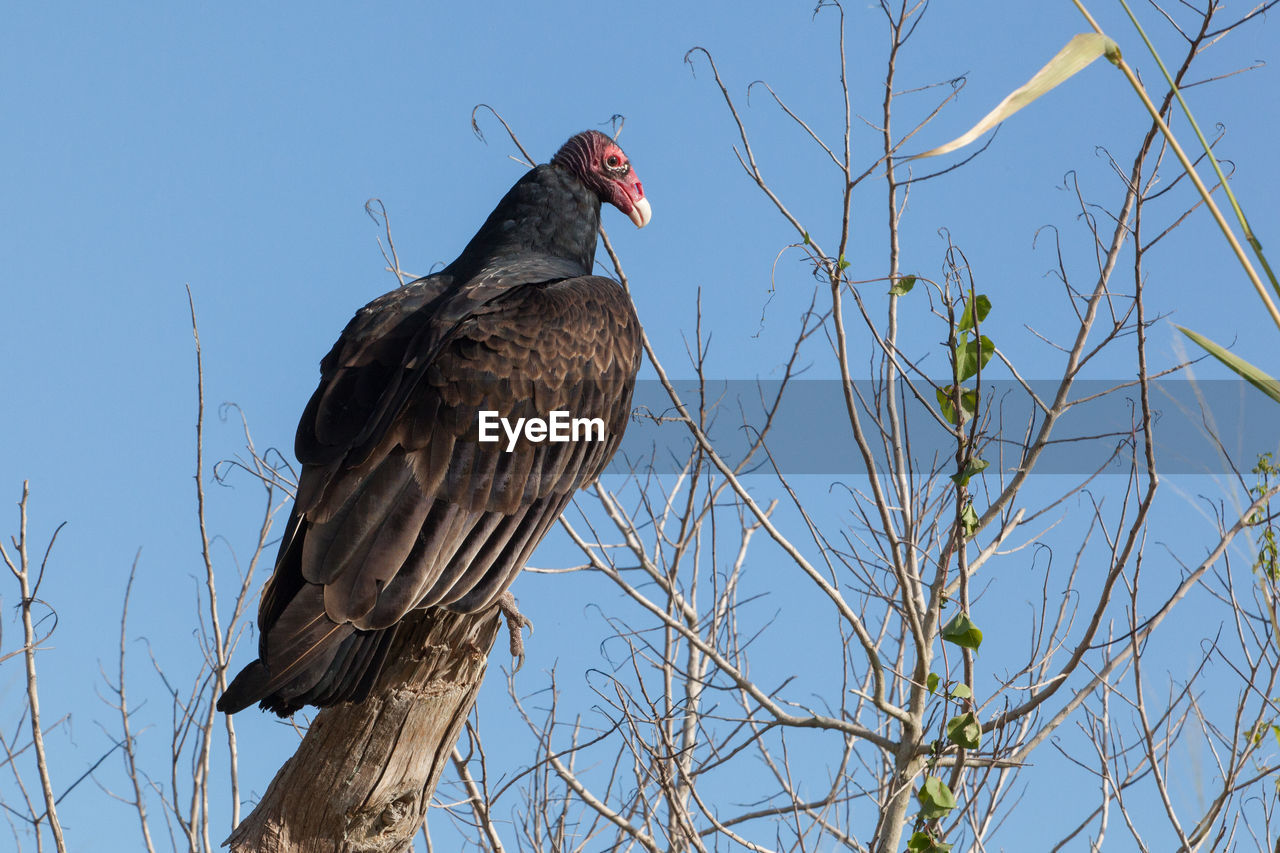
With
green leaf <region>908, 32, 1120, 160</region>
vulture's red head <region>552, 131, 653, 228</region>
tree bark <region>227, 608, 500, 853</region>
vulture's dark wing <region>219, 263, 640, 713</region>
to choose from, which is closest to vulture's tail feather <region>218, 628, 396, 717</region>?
vulture's dark wing <region>219, 263, 640, 713</region>

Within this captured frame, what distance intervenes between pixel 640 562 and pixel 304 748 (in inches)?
53.4

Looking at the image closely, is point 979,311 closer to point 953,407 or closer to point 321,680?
point 953,407

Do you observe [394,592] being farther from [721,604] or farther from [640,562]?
[721,604]

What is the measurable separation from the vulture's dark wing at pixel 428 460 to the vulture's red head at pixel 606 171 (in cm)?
74

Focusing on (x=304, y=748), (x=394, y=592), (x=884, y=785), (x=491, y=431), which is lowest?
(x=304, y=748)

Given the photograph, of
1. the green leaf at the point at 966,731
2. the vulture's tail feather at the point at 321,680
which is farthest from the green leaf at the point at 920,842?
the vulture's tail feather at the point at 321,680

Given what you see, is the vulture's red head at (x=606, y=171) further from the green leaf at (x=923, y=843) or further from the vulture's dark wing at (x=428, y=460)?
the green leaf at (x=923, y=843)

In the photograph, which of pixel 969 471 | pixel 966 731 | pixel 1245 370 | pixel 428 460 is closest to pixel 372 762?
pixel 428 460

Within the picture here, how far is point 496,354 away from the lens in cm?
277

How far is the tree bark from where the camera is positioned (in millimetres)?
2521

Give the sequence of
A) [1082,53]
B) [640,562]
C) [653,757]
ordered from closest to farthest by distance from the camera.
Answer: [1082,53], [653,757], [640,562]

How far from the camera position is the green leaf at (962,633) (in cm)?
268

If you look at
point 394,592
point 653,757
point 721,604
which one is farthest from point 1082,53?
point 721,604

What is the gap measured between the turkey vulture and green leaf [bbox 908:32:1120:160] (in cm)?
153
